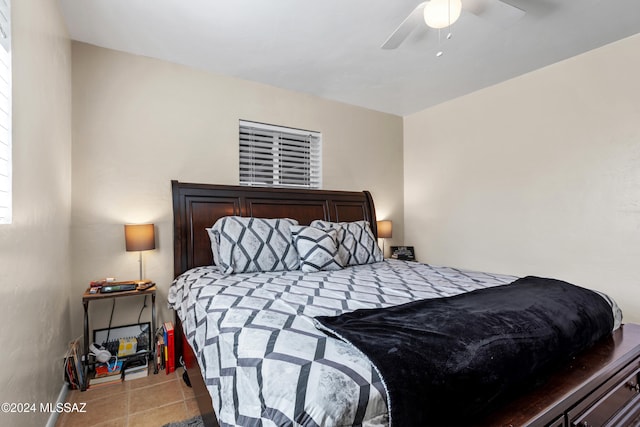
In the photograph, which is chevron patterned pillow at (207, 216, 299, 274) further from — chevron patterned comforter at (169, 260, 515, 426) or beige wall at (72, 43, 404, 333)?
beige wall at (72, 43, 404, 333)

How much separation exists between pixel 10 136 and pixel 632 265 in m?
4.13

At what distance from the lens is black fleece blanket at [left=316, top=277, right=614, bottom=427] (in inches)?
32.7

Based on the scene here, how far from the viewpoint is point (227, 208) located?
2924mm

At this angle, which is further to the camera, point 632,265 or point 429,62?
point 429,62

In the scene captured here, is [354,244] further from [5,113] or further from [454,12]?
[5,113]

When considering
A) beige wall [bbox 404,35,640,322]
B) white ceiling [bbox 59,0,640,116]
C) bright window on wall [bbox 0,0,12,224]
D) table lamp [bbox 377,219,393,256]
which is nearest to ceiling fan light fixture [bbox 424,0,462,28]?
white ceiling [bbox 59,0,640,116]

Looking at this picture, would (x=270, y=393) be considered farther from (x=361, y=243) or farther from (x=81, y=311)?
(x=81, y=311)

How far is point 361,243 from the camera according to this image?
2914 millimetres

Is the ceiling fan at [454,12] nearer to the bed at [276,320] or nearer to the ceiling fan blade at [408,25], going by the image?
the ceiling fan blade at [408,25]

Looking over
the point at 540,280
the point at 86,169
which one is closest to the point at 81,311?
the point at 86,169

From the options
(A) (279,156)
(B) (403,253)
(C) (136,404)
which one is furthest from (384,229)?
(C) (136,404)

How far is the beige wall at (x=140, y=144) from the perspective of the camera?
2494 mm

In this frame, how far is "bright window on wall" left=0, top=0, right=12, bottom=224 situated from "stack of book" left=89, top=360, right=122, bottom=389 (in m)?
1.61

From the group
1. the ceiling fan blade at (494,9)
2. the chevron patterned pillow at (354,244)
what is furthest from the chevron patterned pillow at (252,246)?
the ceiling fan blade at (494,9)
